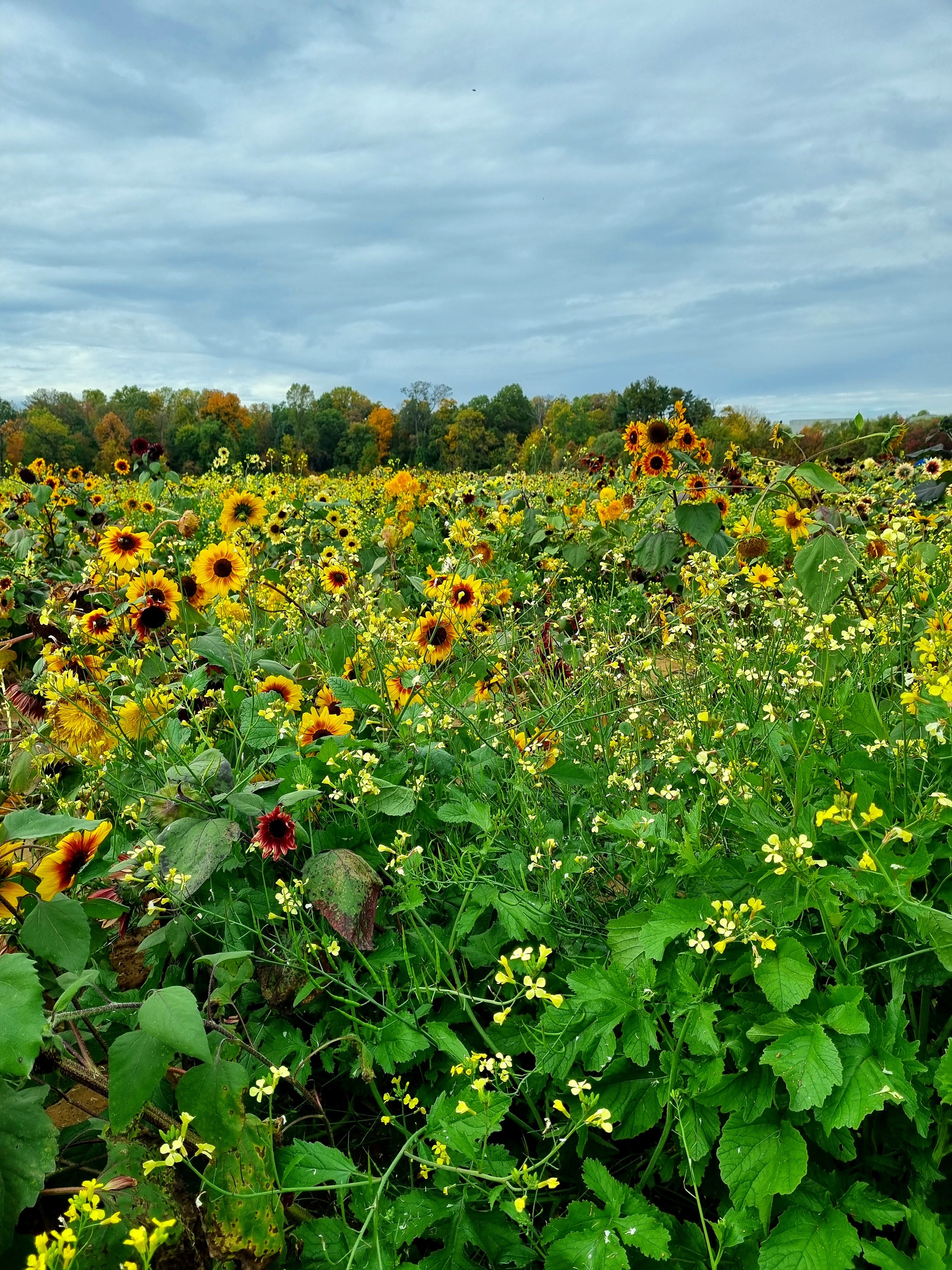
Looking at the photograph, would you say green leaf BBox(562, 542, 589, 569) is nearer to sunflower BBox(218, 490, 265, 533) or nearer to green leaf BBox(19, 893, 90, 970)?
sunflower BBox(218, 490, 265, 533)

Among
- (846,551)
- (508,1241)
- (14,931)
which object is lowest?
(508,1241)

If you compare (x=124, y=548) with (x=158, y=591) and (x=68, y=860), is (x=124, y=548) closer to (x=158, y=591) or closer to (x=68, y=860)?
(x=158, y=591)

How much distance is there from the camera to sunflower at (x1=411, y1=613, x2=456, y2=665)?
2.68 metres

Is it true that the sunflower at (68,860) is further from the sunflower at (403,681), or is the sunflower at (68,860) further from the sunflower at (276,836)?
the sunflower at (403,681)

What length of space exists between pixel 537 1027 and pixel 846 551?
4.93 feet

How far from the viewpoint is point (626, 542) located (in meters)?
5.59

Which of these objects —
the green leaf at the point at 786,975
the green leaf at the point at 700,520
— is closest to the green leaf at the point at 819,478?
the green leaf at the point at 700,520

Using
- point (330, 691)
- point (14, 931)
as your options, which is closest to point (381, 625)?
point (330, 691)

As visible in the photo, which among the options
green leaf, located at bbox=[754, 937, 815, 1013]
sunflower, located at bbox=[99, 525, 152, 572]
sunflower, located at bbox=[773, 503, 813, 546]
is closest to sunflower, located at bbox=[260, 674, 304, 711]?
sunflower, located at bbox=[99, 525, 152, 572]

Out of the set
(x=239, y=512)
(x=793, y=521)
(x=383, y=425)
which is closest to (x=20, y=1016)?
(x=239, y=512)

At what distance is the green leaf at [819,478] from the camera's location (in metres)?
2.53

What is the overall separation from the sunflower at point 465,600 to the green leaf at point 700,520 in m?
1.25

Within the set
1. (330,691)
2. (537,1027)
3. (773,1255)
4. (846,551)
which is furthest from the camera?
(330,691)

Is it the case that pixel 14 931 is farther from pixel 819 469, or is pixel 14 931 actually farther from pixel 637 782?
pixel 819 469
